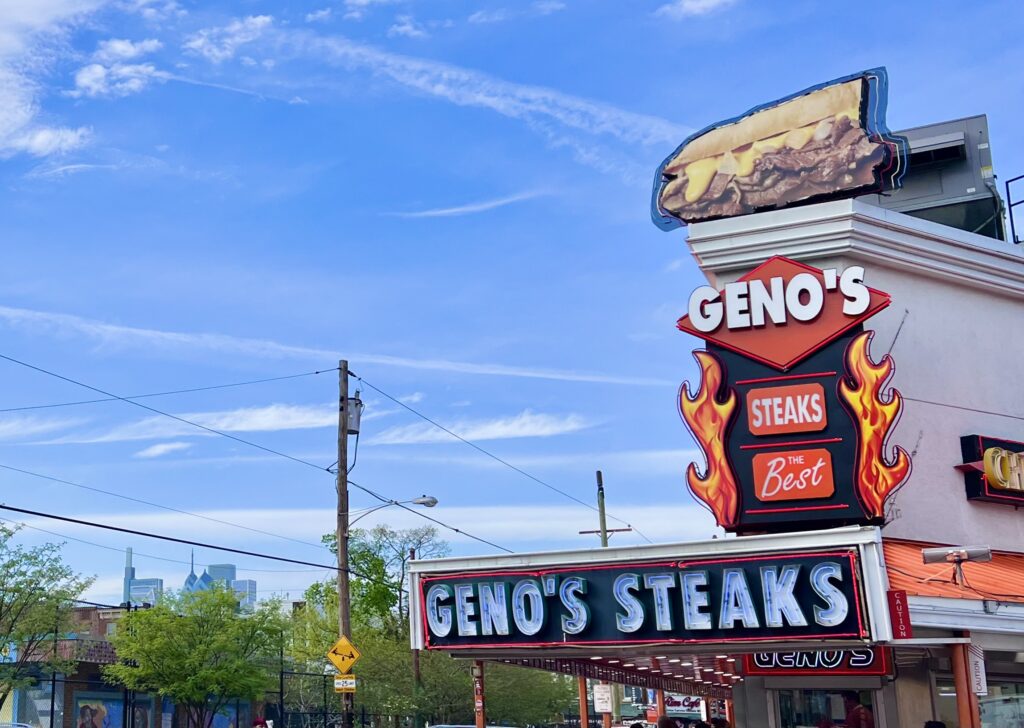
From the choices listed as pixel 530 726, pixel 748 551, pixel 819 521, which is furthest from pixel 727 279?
pixel 530 726

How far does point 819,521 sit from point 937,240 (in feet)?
21.3

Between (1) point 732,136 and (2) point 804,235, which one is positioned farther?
(1) point 732,136

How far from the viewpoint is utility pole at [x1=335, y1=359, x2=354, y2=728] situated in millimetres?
29219

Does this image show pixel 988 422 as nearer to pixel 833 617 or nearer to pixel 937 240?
pixel 937 240

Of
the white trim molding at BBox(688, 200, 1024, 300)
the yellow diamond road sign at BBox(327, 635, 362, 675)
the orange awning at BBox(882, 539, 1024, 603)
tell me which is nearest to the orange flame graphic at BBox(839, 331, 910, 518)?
the orange awning at BBox(882, 539, 1024, 603)

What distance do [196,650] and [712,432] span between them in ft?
98.9

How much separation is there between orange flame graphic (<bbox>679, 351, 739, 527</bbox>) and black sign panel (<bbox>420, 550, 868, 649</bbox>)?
4804 millimetres

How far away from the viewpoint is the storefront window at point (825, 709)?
21.6 metres

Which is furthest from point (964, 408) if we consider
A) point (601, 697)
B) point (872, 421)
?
point (601, 697)

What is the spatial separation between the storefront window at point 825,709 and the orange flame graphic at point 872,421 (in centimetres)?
359

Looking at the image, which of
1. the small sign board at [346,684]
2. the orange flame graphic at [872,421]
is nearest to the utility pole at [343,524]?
the small sign board at [346,684]

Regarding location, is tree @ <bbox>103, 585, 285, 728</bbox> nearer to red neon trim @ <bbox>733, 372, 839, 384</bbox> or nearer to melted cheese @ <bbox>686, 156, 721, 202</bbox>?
melted cheese @ <bbox>686, 156, 721, 202</bbox>

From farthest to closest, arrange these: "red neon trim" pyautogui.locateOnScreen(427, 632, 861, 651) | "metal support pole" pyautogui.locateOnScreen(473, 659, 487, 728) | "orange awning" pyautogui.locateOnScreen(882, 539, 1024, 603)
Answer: "metal support pole" pyautogui.locateOnScreen(473, 659, 487, 728) → "orange awning" pyautogui.locateOnScreen(882, 539, 1024, 603) → "red neon trim" pyautogui.locateOnScreen(427, 632, 861, 651)

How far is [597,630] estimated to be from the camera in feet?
61.0
